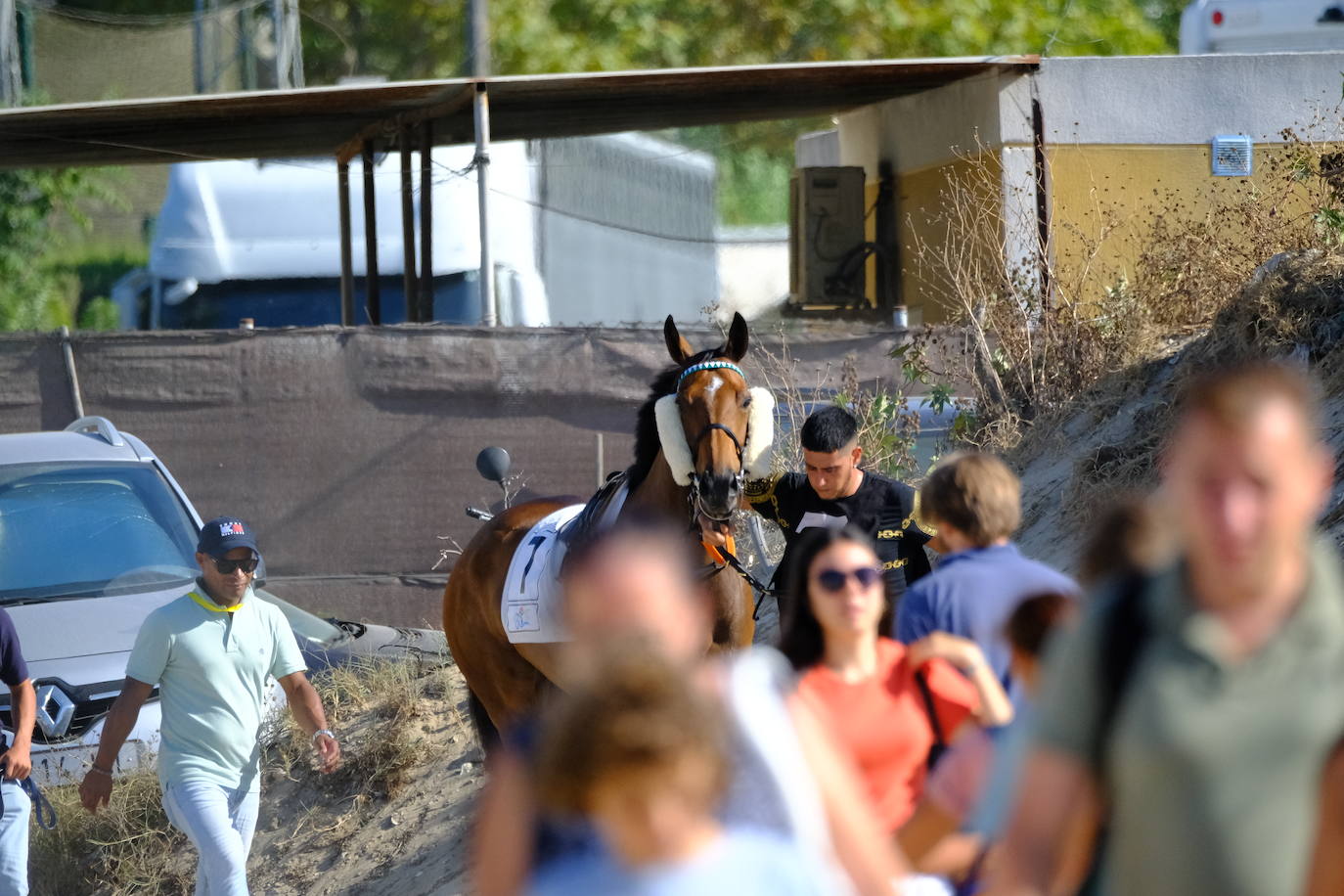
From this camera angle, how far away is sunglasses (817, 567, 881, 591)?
10.7ft

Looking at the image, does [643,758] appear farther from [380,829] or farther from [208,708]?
[380,829]

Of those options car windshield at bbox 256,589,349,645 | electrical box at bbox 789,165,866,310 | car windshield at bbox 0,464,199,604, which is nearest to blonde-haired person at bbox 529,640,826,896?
car windshield at bbox 0,464,199,604

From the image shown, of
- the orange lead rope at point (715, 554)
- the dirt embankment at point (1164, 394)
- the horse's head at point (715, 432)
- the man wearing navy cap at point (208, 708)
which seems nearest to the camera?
the horse's head at point (715, 432)

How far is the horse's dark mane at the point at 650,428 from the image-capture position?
639cm

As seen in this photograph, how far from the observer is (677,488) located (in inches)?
244

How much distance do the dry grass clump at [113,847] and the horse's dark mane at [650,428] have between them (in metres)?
3.42

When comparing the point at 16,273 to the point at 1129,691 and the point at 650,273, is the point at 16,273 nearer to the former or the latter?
the point at 650,273

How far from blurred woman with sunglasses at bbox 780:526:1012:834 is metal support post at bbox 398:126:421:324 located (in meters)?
11.4

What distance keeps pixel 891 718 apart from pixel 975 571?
461 millimetres

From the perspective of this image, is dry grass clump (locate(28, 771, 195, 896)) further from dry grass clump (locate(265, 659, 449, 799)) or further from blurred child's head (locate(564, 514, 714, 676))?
blurred child's head (locate(564, 514, 714, 676))

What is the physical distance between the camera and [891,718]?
328 cm

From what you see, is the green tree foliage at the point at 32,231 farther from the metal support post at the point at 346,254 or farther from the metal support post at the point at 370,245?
the metal support post at the point at 370,245

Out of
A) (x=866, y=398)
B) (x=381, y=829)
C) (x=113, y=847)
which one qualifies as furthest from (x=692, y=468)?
(x=866, y=398)

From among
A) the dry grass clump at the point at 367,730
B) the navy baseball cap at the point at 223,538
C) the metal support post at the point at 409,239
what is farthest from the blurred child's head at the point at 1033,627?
the metal support post at the point at 409,239
